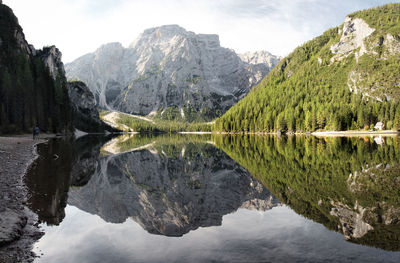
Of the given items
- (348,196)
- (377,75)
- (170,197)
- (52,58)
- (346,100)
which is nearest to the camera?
(348,196)

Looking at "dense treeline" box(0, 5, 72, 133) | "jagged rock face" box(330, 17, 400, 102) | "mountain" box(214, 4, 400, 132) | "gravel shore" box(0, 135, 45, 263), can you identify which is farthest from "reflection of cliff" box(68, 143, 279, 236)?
"jagged rock face" box(330, 17, 400, 102)

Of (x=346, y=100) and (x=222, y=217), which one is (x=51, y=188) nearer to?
(x=222, y=217)

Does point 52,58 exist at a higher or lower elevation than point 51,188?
higher

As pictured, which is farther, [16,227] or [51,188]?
[51,188]

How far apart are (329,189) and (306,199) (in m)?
2.23

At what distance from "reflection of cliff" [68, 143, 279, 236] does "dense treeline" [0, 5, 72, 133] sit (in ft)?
208

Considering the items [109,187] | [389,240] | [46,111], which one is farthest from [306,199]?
[46,111]

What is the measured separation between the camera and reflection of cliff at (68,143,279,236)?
436 inches

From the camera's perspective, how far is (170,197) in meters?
14.7

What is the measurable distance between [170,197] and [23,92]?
80.9 m

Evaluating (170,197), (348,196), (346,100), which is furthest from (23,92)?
(346,100)

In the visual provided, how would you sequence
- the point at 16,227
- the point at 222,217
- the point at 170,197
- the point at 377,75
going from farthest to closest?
the point at 377,75
the point at 170,197
the point at 222,217
the point at 16,227

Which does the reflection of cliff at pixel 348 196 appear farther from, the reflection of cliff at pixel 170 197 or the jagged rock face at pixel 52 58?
the jagged rock face at pixel 52 58

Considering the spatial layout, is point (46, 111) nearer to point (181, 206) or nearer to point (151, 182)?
point (151, 182)
